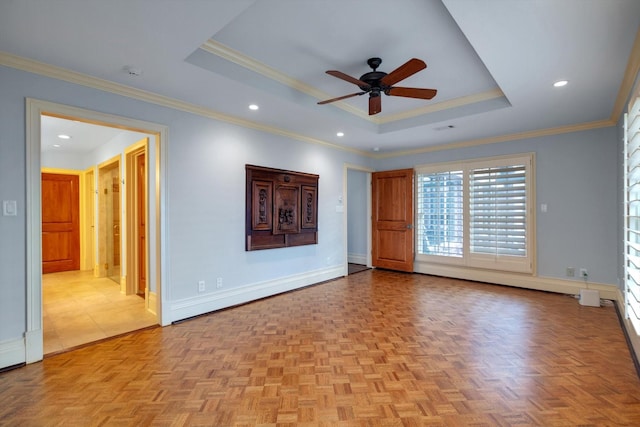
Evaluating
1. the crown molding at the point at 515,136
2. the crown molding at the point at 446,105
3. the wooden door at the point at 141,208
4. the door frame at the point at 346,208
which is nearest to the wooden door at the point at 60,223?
the wooden door at the point at 141,208

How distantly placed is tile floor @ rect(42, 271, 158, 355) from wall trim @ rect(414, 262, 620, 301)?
478cm

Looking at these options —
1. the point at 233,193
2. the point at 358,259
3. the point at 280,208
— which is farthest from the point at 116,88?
the point at 358,259

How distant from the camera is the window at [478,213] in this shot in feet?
15.9

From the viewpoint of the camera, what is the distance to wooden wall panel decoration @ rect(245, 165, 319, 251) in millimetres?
4207

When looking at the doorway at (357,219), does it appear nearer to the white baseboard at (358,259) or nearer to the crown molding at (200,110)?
the white baseboard at (358,259)

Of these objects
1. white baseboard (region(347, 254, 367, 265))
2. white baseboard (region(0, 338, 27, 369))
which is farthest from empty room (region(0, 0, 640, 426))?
white baseboard (region(347, 254, 367, 265))

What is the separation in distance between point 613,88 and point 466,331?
2.98 m

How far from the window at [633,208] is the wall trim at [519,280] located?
1.45 m

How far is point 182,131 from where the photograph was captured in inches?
138

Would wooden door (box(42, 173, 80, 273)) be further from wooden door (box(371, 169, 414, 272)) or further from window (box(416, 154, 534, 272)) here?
window (box(416, 154, 534, 272))

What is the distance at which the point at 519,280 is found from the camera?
193 inches

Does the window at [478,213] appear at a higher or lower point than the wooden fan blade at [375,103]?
lower

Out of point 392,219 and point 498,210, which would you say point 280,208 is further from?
point 498,210

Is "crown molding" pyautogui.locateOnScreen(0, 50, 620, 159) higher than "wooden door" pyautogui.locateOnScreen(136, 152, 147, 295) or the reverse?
higher
